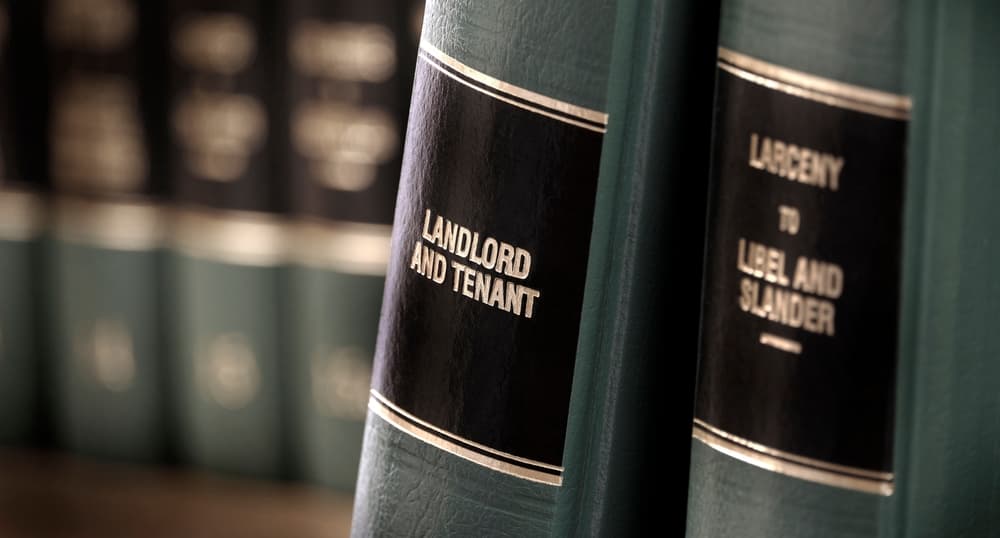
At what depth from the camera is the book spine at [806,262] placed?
7.5 inches

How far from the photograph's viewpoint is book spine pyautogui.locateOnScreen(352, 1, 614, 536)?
0.21m

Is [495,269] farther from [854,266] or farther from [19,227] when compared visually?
[19,227]

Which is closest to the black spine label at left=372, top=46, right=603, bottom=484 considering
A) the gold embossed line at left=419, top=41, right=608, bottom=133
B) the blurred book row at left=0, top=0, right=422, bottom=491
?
the gold embossed line at left=419, top=41, right=608, bottom=133

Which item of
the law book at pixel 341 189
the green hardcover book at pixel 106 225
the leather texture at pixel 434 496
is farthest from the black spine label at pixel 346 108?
the leather texture at pixel 434 496

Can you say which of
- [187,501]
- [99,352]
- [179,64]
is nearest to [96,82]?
[179,64]

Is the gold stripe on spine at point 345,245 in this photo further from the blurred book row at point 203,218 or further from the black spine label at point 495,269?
the black spine label at point 495,269

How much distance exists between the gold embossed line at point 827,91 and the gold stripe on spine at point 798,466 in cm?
6

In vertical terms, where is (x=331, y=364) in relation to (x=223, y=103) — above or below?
below

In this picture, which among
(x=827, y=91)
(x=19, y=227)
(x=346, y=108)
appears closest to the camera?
(x=827, y=91)

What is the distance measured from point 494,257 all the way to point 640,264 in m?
0.03

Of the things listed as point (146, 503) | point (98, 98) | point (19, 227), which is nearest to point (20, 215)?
point (19, 227)

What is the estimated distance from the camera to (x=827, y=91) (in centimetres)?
19

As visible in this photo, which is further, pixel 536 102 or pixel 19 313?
pixel 19 313

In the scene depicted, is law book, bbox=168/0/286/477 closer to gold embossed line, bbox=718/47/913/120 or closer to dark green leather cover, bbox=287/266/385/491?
dark green leather cover, bbox=287/266/385/491
